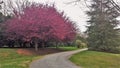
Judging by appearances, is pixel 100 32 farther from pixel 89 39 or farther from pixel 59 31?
pixel 59 31

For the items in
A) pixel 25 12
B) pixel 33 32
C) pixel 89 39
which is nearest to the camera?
pixel 33 32

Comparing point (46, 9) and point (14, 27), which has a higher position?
point (46, 9)

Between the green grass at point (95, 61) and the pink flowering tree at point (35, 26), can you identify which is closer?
the green grass at point (95, 61)

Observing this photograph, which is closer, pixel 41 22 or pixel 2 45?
pixel 41 22

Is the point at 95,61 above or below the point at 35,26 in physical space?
below

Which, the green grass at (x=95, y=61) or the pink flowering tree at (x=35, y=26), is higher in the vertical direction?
the pink flowering tree at (x=35, y=26)

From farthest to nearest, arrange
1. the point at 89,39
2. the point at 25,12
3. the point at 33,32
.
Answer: the point at 89,39
the point at 25,12
the point at 33,32

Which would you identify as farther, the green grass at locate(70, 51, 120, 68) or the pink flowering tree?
the pink flowering tree

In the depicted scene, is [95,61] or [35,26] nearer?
[95,61]

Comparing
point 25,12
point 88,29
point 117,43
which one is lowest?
point 117,43

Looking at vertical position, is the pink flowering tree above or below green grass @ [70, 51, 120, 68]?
above

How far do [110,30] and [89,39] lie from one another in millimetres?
4218

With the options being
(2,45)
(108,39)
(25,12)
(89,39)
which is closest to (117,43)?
(108,39)

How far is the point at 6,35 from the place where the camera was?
4047cm
